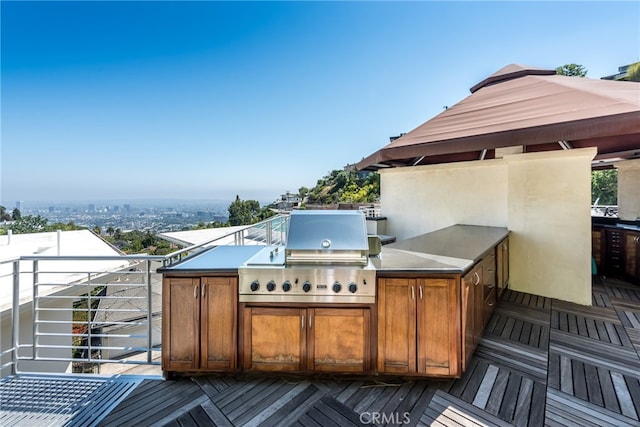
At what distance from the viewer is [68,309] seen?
1.92 m

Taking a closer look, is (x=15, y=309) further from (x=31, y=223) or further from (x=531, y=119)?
(x=31, y=223)

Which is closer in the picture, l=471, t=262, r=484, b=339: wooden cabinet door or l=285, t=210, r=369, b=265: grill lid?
l=285, t=210, r=369, b=265: grill lid

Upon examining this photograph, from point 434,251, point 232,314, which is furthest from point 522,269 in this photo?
point 232,314

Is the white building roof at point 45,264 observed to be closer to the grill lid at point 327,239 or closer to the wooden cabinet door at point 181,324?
the wooden cabinet door at point 181,324

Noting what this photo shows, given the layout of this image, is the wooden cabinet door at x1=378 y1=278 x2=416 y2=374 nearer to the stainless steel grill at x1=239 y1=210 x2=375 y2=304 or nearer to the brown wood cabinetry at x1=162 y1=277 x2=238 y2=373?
the stainless steel grill at x1=239 y1=210 x2=375 y2=304

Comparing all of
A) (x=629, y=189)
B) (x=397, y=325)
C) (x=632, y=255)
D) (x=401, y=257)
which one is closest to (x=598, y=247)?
(x=632, y=255)

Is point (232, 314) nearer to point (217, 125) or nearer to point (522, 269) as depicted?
point (522, 269)

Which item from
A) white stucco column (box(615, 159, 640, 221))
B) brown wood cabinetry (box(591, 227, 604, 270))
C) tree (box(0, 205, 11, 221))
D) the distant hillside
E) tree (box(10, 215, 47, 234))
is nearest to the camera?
brown wood cabinetry (box(591, 227, 604, 270))

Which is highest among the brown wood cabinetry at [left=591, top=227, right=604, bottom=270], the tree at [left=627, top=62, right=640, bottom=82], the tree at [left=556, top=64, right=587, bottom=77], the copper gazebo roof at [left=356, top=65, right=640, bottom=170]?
the tree at [left=556, top=64, right=587, bottom=77]

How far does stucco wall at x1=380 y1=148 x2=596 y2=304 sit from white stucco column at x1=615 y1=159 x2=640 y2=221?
3.37 m

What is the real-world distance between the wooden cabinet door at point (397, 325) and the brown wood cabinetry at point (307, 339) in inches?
4.4

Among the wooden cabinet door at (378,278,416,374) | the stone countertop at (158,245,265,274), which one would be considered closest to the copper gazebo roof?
the wooden cabinet door at (378,278,416,374)

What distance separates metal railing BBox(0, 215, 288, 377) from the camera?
2035 millimetres

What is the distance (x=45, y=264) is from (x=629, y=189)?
1164 cm
